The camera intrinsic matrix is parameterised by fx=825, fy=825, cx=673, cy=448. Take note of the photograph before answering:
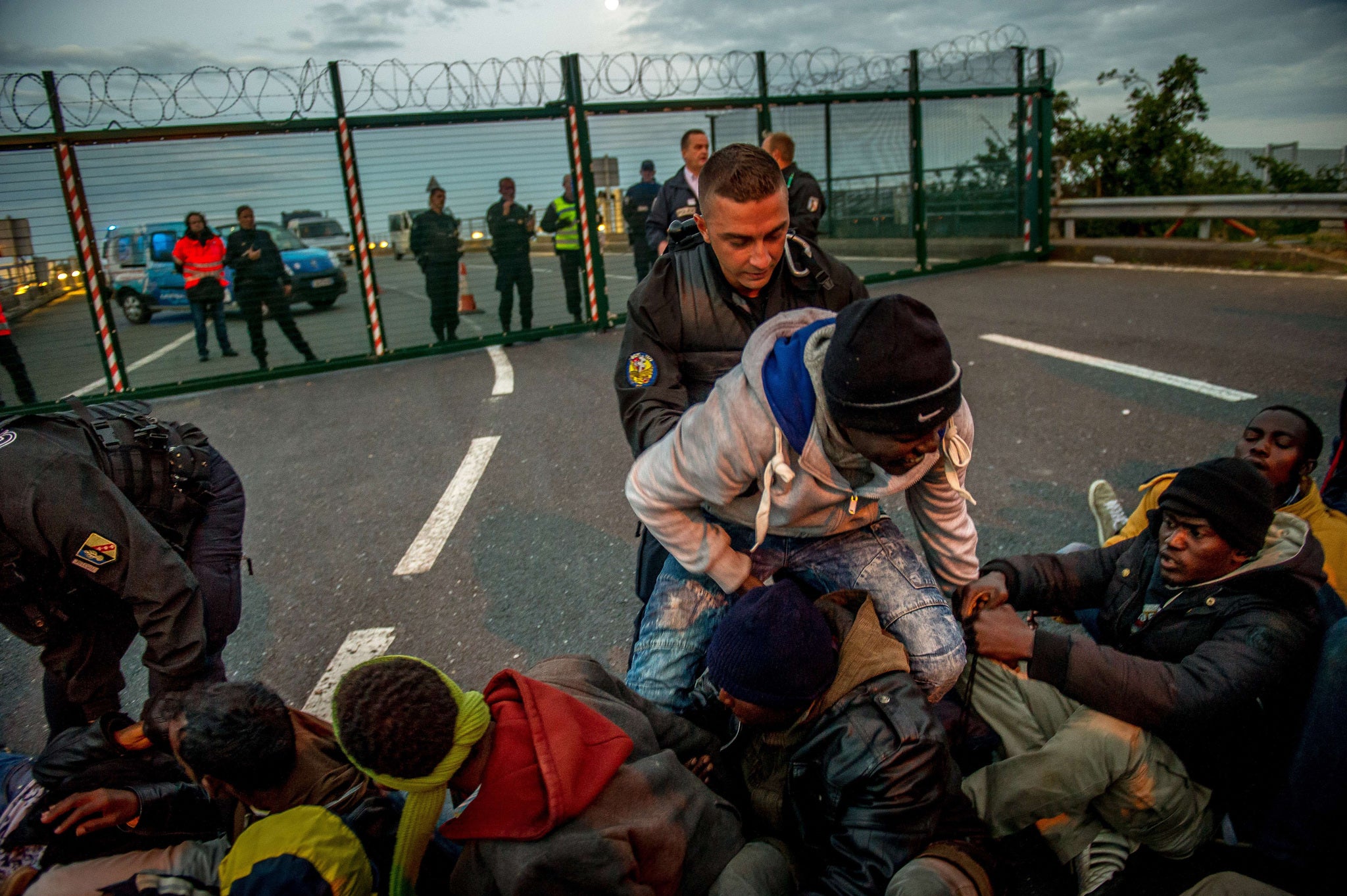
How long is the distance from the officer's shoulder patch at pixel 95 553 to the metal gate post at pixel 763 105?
937cm

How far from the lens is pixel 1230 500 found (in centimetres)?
232

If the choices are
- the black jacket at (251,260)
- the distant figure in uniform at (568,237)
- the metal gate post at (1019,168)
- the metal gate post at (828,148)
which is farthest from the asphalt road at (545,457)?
the metal gate post at (828,148)

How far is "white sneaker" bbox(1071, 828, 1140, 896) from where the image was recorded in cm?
222

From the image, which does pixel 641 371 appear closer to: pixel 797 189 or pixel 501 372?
pixel 797 189

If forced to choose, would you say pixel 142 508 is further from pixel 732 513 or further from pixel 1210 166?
pixel 1210 166

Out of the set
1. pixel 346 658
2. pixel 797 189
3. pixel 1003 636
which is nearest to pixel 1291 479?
pixel 1003 636

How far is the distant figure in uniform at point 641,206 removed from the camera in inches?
409

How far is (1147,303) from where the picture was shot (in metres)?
8.54

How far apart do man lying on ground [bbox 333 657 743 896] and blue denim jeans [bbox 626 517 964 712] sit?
1.73 feet

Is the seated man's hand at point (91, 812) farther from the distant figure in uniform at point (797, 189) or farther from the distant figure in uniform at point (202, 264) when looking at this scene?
the distant figure in uniform at point (202, 264)

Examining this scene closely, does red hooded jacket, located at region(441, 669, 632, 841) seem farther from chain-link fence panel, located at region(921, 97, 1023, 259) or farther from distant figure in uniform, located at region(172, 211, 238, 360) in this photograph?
chain-link fence panel, located at region(921, 97, 1023, 259)

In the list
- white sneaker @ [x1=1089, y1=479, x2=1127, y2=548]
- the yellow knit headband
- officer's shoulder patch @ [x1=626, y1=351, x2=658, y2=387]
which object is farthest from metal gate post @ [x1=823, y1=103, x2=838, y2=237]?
the yellow knit headband

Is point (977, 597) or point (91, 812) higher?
point (977, 597)

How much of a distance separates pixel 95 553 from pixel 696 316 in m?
1.95
